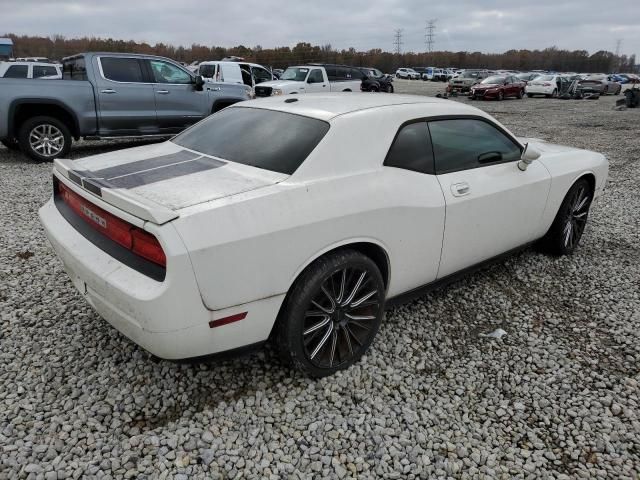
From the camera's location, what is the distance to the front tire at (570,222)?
4.27m

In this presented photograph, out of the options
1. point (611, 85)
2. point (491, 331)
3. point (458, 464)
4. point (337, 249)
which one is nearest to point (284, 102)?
point (337, 249)

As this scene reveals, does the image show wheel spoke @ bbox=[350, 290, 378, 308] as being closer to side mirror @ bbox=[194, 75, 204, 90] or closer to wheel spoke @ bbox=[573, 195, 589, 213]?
wheel spoke @ bbox=[573, 195, 589, 213]

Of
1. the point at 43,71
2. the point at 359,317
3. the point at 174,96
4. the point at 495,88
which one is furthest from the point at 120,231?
the point at 495,88

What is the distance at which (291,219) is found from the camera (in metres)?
2.31

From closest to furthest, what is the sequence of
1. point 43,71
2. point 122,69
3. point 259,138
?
point 259,138
point 122,69
point 43,71

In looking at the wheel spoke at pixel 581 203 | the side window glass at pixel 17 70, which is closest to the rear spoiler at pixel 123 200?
the wheel spoke at pixel 581 203

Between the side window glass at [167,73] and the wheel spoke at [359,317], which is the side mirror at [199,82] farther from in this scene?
the wheel spoke at [359,317]

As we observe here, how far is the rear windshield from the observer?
8.85 ft

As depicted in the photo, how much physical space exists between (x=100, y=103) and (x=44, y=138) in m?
1.08

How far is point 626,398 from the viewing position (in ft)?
8.75

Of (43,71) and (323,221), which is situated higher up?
(43,71)

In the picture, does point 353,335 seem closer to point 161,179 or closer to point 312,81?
point 161,179

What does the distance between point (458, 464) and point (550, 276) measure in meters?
2.47

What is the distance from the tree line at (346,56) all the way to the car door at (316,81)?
1542 inches
